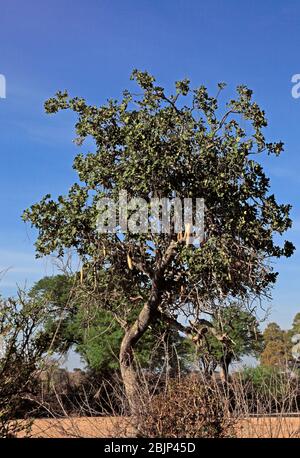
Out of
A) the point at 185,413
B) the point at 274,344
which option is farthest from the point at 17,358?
the point at 274,344

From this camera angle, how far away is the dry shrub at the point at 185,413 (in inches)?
286

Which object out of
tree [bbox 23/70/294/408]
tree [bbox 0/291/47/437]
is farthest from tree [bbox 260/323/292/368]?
tree [bbox 0/291/47/437]

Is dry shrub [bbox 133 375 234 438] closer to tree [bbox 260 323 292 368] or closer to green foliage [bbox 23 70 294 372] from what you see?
green foliage [bbox 23 70 294 372]

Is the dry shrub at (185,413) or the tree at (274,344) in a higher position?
the tree at (274,344)

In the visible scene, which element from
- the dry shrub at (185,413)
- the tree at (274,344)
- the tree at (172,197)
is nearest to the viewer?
the dry shrub at (185,413)

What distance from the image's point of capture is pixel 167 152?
16.0m

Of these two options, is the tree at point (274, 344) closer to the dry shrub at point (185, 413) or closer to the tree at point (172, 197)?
the tree at point (172, 197)

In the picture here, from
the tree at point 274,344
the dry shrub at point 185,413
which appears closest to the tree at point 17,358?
the dry shrub at point 185,413

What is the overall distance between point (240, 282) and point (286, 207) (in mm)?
2683

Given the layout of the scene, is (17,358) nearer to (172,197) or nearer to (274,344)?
(172,197)

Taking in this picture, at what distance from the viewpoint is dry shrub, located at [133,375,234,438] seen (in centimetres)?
726

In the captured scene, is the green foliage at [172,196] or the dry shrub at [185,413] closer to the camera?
the dry shrub at [185,413]

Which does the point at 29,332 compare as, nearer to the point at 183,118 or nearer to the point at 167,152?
the point at 167,152

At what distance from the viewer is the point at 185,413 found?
7430mm
